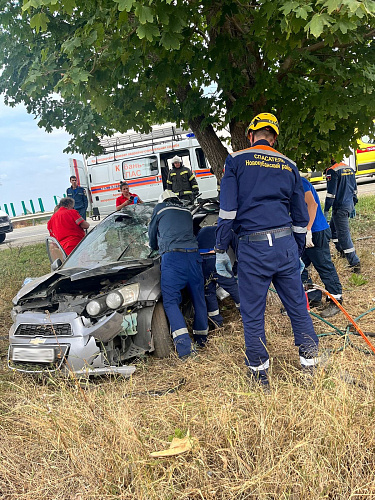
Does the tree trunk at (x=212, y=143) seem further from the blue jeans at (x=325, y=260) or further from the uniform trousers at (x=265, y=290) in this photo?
the uniform trousers at (x=265, y=290)

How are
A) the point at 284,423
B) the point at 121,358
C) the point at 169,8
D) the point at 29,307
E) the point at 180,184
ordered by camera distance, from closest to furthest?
the point at 284,423, the point at 169,8, the point at 121,358, the point at 29,307, the point at 180,184

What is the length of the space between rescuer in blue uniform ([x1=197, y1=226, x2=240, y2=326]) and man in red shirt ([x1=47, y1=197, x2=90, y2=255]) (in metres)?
2.43

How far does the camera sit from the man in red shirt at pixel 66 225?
6.38m

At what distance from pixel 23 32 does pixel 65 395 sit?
3.35m

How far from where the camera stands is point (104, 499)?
2.01 m

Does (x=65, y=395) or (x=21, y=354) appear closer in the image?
(x=65, y=395)

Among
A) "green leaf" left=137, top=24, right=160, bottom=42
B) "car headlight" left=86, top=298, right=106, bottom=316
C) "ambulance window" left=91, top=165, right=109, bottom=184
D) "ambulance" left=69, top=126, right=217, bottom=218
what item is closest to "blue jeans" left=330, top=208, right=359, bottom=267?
"car headlight" left=86, top=298, right=106, bottom=316

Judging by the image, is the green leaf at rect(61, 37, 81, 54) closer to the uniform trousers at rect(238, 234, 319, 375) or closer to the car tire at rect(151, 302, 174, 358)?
the uniform trousers at rect(238, 234, 319, 375)

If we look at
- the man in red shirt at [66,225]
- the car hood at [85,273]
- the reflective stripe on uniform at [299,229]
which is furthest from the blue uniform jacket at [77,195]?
the reflective stripe on uniform at [299,229]

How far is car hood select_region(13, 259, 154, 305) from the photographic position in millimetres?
3857

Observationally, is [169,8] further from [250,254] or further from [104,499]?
[104,499]

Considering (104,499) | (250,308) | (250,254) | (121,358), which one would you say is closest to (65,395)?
(121,358)

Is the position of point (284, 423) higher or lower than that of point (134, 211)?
lower

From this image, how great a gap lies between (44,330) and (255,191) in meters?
2.08
